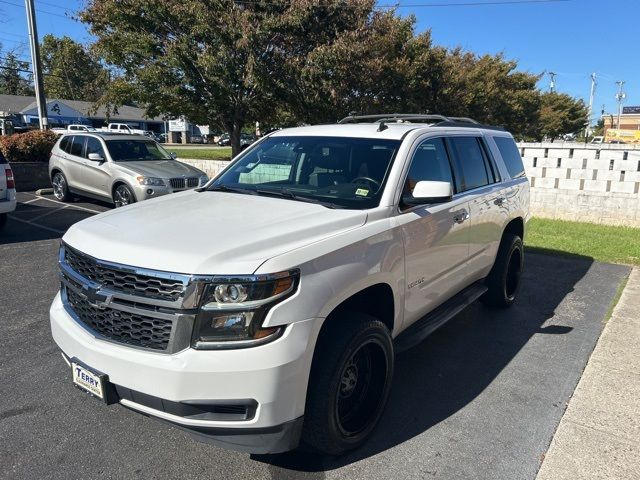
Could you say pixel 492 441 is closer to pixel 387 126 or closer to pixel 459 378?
pixel 459 378

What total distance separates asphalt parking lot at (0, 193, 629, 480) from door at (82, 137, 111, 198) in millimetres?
5327

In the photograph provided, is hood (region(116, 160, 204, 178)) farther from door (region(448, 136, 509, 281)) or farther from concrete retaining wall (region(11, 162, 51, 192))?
door (region(448, 136, 509, 281))

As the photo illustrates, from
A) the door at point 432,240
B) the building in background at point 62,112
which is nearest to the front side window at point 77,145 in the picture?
the door at point 432,240

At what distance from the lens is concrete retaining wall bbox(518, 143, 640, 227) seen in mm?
10547

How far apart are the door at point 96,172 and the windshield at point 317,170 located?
722 cm

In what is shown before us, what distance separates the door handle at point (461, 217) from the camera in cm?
407

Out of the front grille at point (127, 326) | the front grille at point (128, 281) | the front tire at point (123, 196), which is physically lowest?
the front tire at point (123, 196)

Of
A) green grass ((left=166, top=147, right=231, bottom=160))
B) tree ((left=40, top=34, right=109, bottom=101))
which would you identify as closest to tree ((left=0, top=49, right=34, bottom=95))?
tree ((left=40, top=34, right=109, bottom=101))

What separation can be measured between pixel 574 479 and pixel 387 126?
2710mm

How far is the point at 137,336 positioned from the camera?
8.29 ft

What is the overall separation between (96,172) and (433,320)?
361 inches

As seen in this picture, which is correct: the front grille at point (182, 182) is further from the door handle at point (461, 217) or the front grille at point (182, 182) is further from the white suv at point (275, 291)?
the door handle at point (461, 217)

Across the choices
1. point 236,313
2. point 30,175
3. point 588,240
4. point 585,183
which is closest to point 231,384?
point 236,313

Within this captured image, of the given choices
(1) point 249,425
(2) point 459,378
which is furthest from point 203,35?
(1) point 249,425
